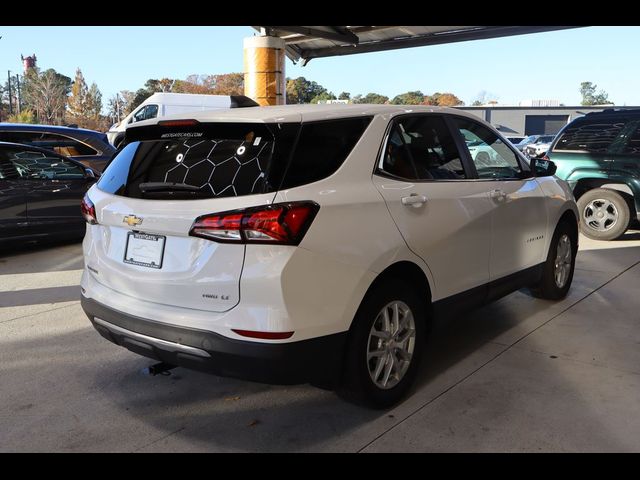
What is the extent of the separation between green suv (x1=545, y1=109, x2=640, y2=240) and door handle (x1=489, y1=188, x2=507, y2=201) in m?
5.05

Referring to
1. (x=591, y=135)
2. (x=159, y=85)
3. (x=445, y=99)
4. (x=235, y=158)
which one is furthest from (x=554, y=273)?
(x=445, y=99)

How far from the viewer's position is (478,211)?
3.95m

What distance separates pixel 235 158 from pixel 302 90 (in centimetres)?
8108

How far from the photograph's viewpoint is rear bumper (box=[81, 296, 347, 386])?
271 cm

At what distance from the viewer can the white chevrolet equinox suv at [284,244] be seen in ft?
8.84

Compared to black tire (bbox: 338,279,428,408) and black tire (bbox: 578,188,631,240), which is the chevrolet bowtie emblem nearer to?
black tire (bbox: 338,279,428,408)

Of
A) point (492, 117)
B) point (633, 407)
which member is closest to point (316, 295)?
point (633, 407)

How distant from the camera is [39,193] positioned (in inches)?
305

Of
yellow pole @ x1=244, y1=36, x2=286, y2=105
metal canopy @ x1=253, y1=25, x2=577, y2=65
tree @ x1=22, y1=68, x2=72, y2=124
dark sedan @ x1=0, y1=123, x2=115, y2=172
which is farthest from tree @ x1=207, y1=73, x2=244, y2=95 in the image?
dark sedan @ x1=0, y1=123, x2=115, y2=172

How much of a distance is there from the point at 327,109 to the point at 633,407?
99.0 inches

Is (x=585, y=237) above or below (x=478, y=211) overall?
below

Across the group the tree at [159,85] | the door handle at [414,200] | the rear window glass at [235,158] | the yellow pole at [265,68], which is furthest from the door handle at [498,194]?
the tree at [159,85]

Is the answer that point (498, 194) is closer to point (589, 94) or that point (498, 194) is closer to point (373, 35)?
point (373, 35)
